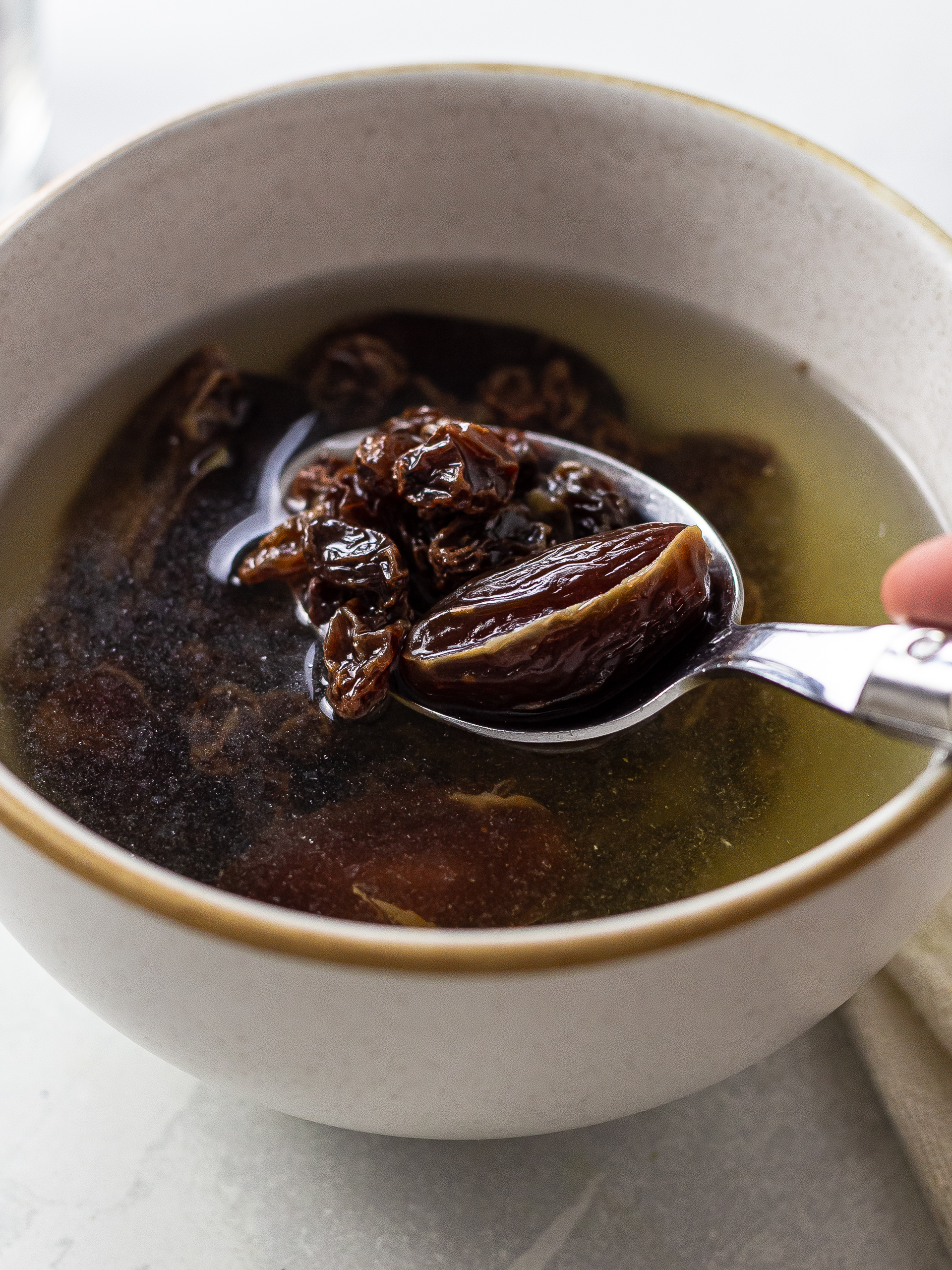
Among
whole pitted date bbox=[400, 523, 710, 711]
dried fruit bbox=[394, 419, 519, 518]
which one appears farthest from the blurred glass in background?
whole pitted date bbox=[400, 523, 710, 711]

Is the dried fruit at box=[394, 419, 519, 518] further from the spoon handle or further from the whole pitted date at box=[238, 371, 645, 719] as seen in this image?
the spoon handle

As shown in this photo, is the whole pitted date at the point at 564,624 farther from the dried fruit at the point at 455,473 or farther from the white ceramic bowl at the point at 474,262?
the white ceramic bowl at the point at 474,262

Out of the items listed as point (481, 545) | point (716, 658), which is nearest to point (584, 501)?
point (481, 545)

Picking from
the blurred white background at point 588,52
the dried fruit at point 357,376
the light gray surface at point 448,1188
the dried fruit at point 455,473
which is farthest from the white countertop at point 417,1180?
the blurred white background at point 588,52

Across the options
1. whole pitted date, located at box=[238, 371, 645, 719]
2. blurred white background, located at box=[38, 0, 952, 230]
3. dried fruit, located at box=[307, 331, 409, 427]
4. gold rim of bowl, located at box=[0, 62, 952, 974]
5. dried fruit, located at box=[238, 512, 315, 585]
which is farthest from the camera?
blurred white background, located at box=[38, 0, 952, 230]

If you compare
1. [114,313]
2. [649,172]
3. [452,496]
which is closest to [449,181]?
[649,172]

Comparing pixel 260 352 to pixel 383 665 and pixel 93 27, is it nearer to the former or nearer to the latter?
pixel 383 665
